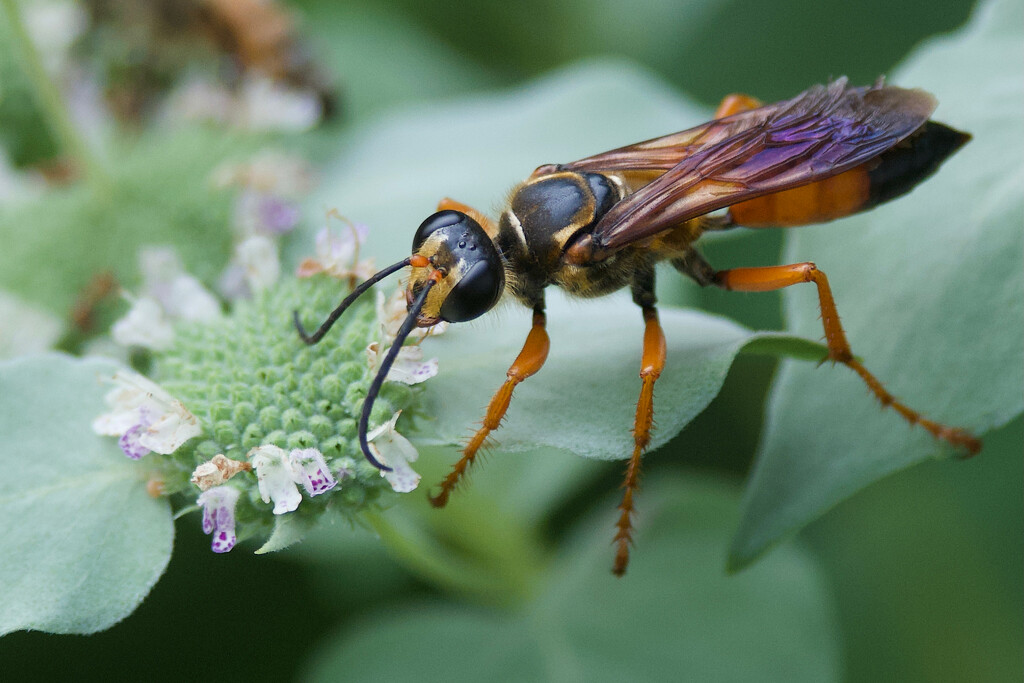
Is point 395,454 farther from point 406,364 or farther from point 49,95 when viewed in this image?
point 49,95

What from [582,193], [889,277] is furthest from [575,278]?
[889,277]

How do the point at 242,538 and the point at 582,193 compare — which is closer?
the point at 242,538

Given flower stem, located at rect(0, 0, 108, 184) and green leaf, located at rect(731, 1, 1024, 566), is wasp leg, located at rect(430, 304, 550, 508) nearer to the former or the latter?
green leaf, located at rect(731, 1, 1024, 566)

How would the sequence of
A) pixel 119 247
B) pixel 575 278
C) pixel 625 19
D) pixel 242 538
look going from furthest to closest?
1. pixel 625 19
2. pixel 119 247
3. pixel 575 278
4. pixel 242 538

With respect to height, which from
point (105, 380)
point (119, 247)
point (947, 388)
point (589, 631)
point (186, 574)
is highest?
point (947, 388)

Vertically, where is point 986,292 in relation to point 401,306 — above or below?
above

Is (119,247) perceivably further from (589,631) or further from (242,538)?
(589,631)

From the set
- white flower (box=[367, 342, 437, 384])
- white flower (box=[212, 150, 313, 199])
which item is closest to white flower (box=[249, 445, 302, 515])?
white flower (box=[367, 342, 437, 384])
